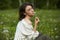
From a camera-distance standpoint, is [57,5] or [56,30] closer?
[56,30]

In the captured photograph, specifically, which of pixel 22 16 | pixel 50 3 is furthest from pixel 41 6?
pixel 22 16

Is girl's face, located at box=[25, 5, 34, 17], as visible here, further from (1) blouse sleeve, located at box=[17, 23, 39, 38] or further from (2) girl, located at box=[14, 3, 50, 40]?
(1) blouse sleeve, located at box=[17, 23, 39, 38]

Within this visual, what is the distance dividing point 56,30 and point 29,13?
441 centimetres

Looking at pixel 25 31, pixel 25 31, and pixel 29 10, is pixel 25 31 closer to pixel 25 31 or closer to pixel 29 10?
pixel 25 31

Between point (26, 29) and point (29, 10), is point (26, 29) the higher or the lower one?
the lower one

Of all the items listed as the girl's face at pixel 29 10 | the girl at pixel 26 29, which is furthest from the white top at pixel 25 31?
the girl's face at pixel 29 10

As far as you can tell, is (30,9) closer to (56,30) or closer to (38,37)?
(38,37)

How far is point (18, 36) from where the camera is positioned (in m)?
7.41

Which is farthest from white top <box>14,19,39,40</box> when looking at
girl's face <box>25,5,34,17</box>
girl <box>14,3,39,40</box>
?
girl's face <box>25,5,34,17</box>

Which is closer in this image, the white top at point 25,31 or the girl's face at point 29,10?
the white top at point 25,31

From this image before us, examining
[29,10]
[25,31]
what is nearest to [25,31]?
[25,31]

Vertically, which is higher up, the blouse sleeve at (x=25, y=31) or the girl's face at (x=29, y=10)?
the girl's face at (x=29, y=10)

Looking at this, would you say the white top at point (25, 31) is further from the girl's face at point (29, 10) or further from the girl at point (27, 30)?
the girl's face at point (29, 10)

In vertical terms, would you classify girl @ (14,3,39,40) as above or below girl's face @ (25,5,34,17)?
below
